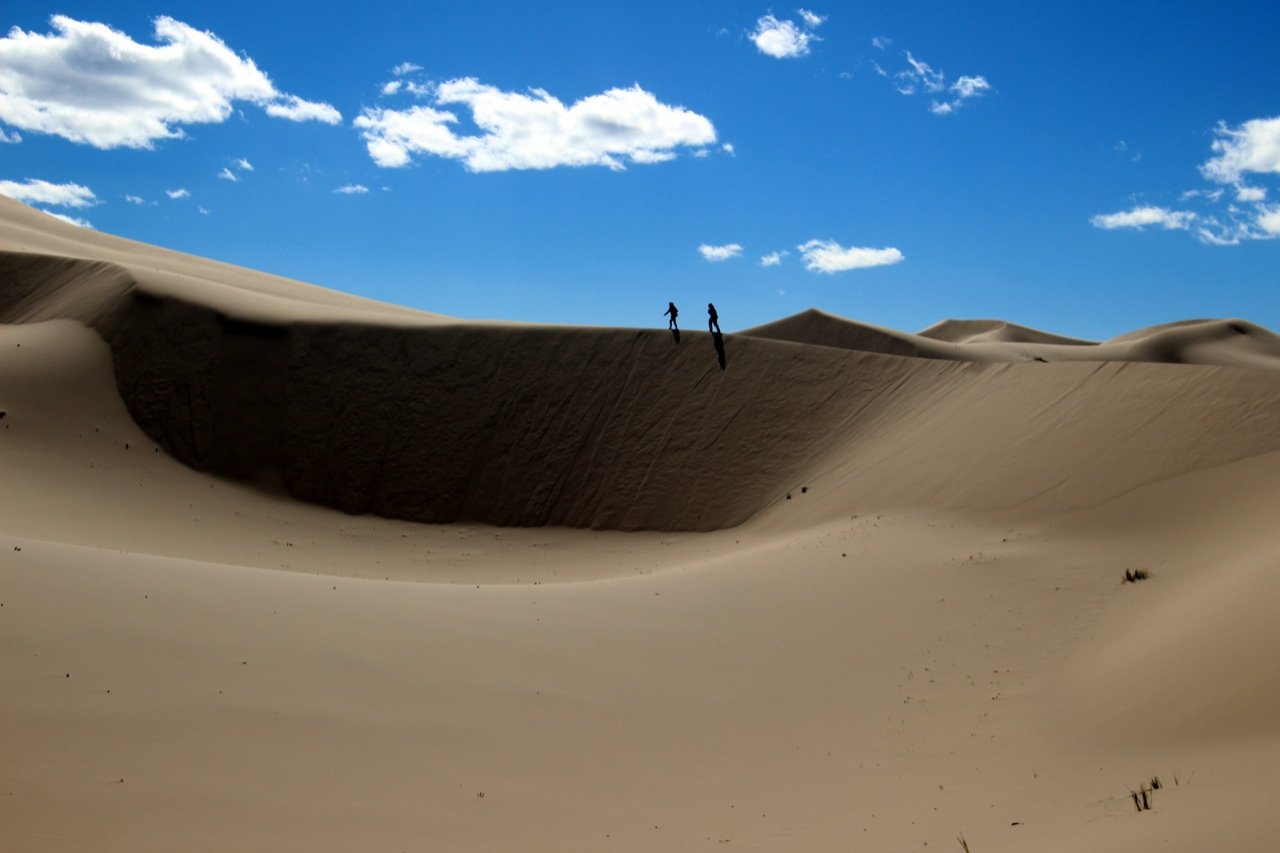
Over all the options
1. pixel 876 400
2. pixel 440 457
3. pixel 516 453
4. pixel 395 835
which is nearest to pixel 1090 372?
pixel 876 400

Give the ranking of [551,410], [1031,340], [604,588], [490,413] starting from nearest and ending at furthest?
[604,588] < [490,413] < [551,410] < [1031,340]

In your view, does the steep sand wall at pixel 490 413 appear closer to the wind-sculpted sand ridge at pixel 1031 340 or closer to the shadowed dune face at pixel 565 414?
the shadowed dune face at pixel 565 414

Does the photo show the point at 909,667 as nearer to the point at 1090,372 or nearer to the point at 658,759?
the point at 658,759

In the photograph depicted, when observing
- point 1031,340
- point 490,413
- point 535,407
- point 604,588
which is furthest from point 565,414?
point 1031,340

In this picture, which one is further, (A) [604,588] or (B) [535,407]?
(B) [535,407]

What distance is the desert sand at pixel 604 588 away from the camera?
21.9ft

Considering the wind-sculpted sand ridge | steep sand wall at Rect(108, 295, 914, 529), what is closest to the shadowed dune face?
steep sand wall at Rect(108, 295, 914, 529)

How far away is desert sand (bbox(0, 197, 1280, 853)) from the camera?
6.66 m

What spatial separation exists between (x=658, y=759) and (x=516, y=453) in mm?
17911

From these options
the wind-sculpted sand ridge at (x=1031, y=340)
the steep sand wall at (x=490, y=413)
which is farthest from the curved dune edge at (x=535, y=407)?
the wind-sculpted sand ridge at (x=1031, y=340)

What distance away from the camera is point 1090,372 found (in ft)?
69.8

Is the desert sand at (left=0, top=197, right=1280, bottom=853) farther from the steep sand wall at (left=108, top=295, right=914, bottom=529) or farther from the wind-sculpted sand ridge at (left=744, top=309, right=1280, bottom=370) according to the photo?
the wind-sculpted sand ridge at (left=744, top=309, right=1280, bottom=370)

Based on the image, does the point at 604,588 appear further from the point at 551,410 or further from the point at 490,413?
the point at 490,413

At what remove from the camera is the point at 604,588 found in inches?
573
